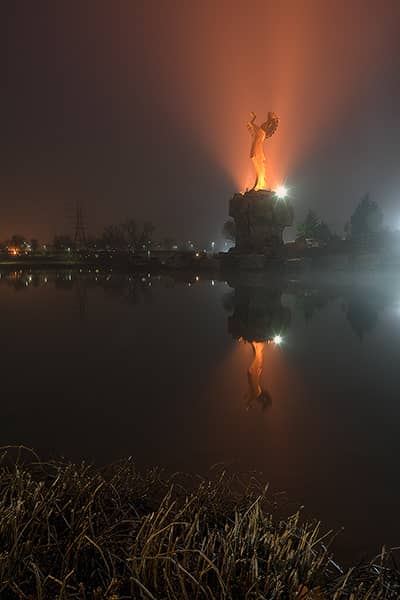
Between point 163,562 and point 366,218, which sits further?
point 366,218

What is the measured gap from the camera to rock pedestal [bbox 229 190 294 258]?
166 feet

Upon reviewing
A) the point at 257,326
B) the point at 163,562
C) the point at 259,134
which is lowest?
the point at 257,326

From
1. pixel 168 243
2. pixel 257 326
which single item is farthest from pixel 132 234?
pixel 257 326

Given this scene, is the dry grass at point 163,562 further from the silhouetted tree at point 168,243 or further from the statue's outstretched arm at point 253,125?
the silhouetted tree at point 168,243

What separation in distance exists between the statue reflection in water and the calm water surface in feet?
0.23

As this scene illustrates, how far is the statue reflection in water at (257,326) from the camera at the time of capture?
9.13 m

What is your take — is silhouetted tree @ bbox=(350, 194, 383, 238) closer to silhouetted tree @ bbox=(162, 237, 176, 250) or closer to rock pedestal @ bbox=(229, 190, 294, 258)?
rock pedestal @ bbox=(229, 190, 294, 258)

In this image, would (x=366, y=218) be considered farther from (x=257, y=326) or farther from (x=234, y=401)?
(x=234, y=401)

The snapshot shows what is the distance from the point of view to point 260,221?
5097cm

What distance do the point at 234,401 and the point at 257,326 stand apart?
8.62 metres

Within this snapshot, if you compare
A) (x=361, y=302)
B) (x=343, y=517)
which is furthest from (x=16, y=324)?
(x=361, y=302)

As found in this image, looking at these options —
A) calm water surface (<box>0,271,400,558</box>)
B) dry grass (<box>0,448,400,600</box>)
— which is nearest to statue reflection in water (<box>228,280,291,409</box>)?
calm water surface (<box>0,271,400,558</box>)

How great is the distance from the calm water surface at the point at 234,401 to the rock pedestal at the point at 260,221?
1322 inches

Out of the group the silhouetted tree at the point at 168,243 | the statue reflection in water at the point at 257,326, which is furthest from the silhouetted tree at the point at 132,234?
the statue reflection in water at the point at 257,326
